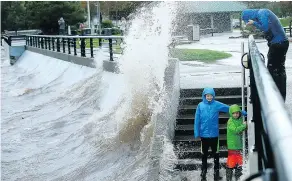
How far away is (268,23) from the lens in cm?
647

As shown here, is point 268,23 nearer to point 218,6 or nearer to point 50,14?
point 218,6

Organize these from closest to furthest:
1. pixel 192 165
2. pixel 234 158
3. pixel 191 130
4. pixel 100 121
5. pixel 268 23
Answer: pixel 234 158
pixel 268 23
pixel 192 165
pixel 191 130
pixel 100 121

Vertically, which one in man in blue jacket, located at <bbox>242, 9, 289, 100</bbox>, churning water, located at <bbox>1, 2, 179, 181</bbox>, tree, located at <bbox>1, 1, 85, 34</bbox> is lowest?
churning water, located at <bbox>1, 2, 179, 181</bbox>

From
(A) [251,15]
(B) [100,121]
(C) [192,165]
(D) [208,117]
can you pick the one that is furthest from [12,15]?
(D) [208,117]

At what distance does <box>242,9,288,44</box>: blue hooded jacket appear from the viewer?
6392 millimetres

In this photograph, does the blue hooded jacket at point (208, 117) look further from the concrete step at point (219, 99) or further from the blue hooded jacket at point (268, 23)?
the concrete step at point (219, 99)

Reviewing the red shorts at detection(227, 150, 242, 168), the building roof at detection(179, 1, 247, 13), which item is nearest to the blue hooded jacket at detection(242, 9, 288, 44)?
the red shorts at detection(227, 150, 242, 168)

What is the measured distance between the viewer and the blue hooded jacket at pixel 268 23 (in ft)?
21.0

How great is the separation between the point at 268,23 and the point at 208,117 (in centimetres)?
150

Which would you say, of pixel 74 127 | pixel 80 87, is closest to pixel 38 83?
pixel 80 87

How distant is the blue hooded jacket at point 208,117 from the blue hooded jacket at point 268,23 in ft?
3.69

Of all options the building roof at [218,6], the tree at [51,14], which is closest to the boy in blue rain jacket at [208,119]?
the building roof at [218,6]

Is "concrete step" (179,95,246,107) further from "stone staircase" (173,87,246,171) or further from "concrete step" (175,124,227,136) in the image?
"concrete step" (175,124,227,136)

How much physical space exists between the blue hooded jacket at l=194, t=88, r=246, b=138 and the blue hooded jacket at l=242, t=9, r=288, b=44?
112 cm
